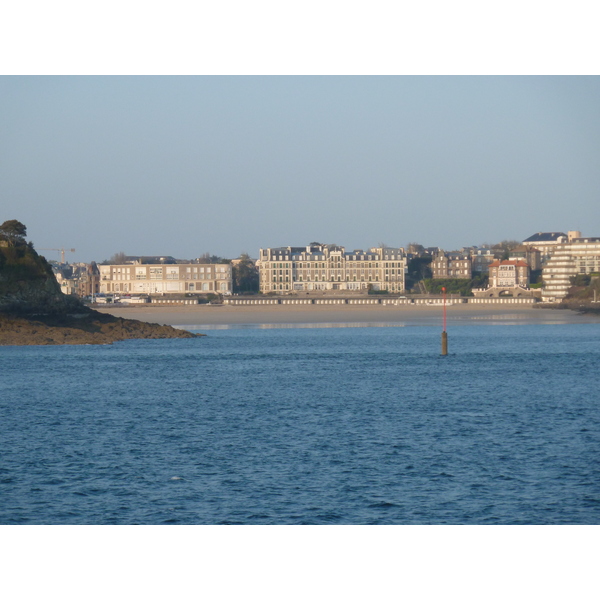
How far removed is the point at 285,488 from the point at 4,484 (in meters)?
4.59

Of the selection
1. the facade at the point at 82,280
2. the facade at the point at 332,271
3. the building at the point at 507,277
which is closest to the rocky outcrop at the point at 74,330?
the building at the point at 507,277

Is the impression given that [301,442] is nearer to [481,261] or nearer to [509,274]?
[509,274]

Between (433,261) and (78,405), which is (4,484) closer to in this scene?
(78,405)

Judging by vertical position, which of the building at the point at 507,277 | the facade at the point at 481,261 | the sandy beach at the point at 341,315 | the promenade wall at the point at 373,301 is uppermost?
the facade at the point at 481,261

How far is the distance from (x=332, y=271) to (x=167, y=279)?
25889mm

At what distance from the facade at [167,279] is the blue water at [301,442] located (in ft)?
352

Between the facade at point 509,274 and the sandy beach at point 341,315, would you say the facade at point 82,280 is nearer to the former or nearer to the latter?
the sandy beach at point 341,315

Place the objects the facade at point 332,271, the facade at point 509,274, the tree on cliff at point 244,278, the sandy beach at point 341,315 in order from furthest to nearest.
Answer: the tree on cliff at point 244,278 → the facade at point 332,271 → the facade at point 509,274 → the sandy beach at point 341,315

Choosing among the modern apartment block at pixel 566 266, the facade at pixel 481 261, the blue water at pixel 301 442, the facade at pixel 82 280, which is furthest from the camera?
the facade at pixel 82 280

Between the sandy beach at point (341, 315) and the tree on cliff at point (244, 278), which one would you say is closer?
the sandy beach at point (341, 315)

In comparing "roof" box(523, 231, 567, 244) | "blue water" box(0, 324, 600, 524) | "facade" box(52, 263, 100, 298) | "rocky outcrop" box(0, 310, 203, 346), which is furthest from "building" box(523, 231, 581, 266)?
"blue water" box(0, 324, 600, 524)

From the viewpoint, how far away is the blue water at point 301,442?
13.7 metres

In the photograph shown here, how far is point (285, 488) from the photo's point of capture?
1481 cm

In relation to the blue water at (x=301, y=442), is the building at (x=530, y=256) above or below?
above
